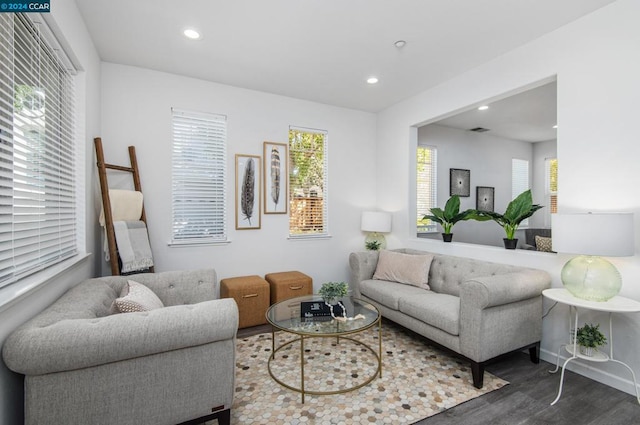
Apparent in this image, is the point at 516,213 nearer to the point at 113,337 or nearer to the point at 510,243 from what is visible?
the point at 510,243

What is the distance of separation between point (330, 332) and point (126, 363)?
1207mm

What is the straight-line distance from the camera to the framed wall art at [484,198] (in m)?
5.79

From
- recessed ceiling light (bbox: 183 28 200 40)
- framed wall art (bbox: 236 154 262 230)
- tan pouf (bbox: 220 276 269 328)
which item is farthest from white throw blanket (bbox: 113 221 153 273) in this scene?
recessed ceiling light (bbox: 183 28 200 40)

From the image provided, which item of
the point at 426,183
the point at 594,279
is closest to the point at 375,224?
the point at 426,183

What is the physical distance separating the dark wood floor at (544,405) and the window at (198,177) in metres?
2.87

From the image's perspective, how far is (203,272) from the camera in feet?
8.70

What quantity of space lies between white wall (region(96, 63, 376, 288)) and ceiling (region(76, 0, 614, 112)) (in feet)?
0.77

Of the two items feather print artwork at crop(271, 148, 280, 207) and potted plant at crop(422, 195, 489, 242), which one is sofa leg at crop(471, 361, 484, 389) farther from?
feather print artwork at crop(271, 148, 280, 207)

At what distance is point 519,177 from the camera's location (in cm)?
646

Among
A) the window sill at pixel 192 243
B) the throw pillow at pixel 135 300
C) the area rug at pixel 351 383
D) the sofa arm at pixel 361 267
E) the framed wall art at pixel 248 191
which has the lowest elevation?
the area rug at pixel 351 383

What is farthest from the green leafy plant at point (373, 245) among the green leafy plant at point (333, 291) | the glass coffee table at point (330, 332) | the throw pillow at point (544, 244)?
the throw pillow at point (544, 244)

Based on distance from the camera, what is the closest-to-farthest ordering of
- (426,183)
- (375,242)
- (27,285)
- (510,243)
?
(27,285) < (510,243) < (375,242) < (426,183)

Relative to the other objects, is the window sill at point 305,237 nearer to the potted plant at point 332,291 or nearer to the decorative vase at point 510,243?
the potted plant at point 332,291

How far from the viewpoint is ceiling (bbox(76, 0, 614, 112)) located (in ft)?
7.52
